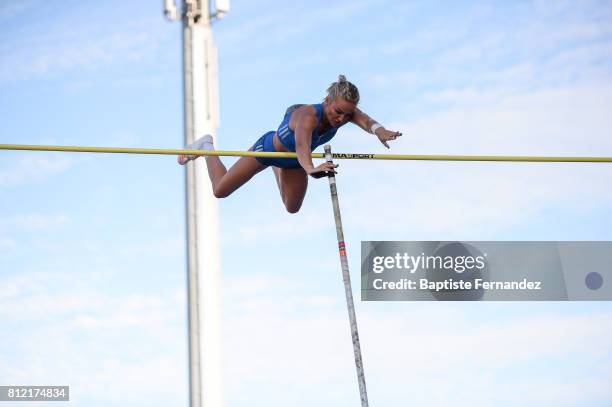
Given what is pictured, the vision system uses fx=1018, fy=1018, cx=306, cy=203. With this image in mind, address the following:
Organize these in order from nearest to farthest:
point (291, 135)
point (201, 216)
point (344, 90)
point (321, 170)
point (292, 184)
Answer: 1. point (321, 170)
2. point (344, 90)
3. point (291, 135)
4. point (292, 184)
5. point (201, 216)

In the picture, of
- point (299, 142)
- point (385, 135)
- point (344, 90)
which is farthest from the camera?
point (385, 135)

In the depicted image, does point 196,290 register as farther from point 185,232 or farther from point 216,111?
point 216,111

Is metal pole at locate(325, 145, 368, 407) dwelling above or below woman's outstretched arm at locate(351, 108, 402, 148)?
below

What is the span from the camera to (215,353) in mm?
13891

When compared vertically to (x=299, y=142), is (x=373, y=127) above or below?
above

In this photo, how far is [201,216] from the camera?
1395 centimetres

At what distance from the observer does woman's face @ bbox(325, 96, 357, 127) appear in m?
7.00

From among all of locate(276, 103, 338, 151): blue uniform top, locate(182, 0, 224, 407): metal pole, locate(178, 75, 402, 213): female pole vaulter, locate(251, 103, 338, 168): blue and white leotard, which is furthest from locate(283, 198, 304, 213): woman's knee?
locate(182, 0, 224, 407): metal pole

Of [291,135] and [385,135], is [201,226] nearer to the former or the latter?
[291,135]

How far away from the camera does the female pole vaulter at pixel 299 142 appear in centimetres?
691

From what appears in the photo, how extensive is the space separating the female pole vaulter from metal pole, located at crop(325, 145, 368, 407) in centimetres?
19

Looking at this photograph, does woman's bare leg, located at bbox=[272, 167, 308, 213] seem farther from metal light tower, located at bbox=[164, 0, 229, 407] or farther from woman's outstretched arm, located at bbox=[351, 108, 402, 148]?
metal light tower, located at bbox=[164, 0, 229, 407]

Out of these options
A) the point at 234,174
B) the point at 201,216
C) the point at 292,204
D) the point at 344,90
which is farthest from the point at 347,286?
the point at 201,216

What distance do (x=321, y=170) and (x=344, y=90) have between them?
2.12ft
